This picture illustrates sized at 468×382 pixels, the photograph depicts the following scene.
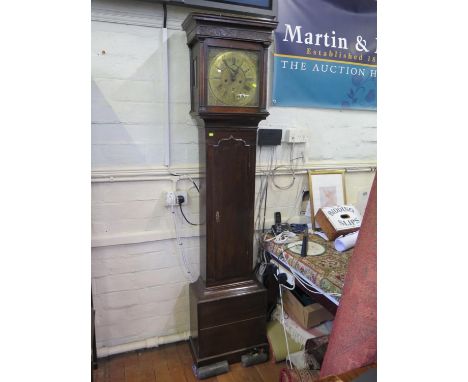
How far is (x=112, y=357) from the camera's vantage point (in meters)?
2.09

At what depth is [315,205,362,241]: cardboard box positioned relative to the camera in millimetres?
2159

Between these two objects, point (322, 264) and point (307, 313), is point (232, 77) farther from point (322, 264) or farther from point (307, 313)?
point (307, 313)

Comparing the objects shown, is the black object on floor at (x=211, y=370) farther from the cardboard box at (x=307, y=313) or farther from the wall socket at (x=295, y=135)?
the wall socket at (x=295, y=135)

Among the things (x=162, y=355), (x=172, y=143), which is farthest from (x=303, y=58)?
(x=162, y=355)

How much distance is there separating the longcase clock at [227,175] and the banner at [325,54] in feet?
1.48

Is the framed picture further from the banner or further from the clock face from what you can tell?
the clock face

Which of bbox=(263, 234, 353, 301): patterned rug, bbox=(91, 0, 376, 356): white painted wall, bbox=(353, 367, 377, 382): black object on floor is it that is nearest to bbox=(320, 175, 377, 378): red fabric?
bbox=(353, 367, 377, 382): black object on floor

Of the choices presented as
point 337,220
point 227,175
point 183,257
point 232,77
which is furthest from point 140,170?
point 337,220

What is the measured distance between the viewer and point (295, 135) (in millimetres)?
2262

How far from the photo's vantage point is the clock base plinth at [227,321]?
75.5 inches

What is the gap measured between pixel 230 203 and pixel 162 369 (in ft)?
3.61
